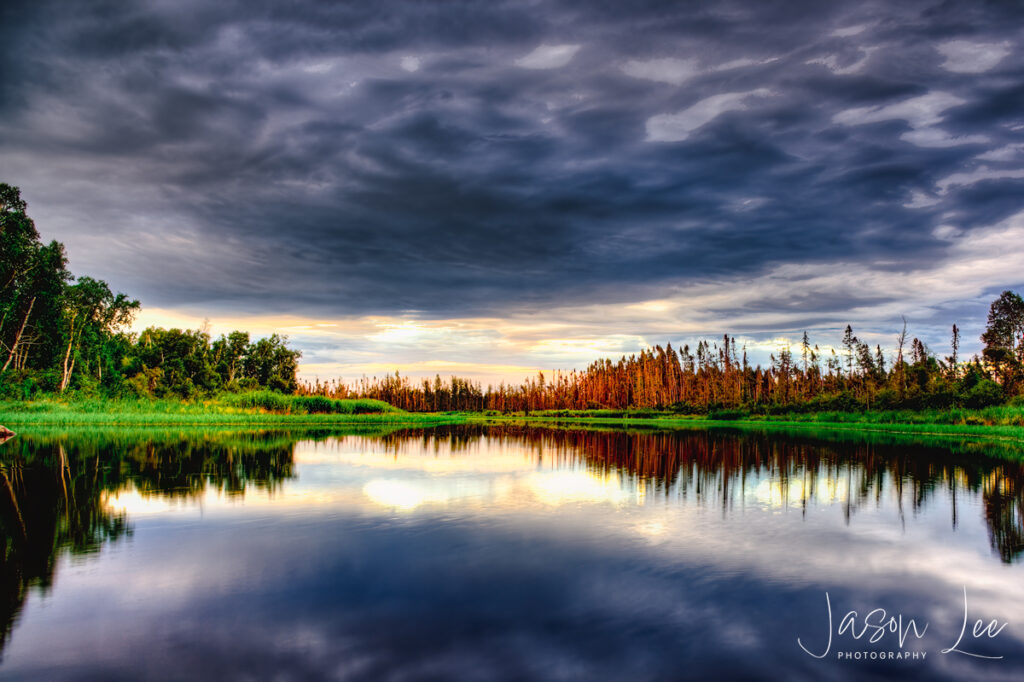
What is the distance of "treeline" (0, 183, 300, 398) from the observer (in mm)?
55000

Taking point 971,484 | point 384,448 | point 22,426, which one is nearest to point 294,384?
point 22,426

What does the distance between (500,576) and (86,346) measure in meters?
80.7

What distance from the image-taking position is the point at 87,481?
1909 centimetres

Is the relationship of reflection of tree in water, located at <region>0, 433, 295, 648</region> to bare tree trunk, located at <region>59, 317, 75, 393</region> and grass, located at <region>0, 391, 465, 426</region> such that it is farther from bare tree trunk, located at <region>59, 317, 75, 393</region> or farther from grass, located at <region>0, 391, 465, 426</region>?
bare tree trunk, located at <region>59, 317, 75, 393</region>

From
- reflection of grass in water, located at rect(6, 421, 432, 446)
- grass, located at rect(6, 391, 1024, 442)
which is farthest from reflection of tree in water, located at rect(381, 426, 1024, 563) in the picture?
grass, located at rect(6, 391, 1024, 442)

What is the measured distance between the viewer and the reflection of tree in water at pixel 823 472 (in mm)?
17094

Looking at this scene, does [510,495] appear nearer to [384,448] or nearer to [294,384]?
[384,448]

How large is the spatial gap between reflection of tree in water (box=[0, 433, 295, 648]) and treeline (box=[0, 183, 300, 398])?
Answer: 30819 millimetres

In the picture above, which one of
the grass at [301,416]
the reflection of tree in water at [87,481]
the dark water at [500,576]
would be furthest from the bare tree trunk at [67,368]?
the dark water at [500,576]

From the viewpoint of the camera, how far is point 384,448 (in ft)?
115

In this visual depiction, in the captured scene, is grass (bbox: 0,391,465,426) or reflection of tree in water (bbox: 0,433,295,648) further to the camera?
grass (bbox: 0,391,465,426)

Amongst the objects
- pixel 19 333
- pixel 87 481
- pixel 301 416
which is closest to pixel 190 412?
pixel 301 416

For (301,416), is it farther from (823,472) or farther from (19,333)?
(823,472)

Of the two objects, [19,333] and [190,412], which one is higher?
[19,333]
